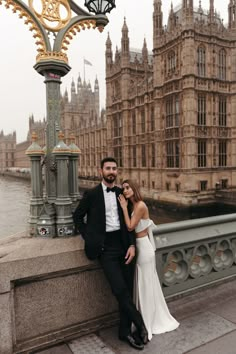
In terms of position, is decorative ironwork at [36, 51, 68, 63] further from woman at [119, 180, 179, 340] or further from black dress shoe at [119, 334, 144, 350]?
black dress shoe at [119, 334, 144, 350]

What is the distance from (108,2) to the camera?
3.70 meters

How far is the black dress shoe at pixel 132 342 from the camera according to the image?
2.70 meters

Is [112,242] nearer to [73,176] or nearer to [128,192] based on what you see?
[128,192]

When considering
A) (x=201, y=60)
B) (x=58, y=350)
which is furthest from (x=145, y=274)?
(x=201, y=60)

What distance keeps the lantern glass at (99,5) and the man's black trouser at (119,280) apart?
2855mm

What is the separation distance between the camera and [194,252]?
3709 mm

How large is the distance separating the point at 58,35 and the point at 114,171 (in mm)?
1844

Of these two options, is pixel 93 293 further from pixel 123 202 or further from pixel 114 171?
pixel 114 171

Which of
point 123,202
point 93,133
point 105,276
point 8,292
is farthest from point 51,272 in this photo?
point 93,133

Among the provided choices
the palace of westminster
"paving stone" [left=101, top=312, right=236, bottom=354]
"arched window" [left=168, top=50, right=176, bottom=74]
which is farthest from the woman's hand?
"arched window" [left=168, top=50, right=176, bottom=74]

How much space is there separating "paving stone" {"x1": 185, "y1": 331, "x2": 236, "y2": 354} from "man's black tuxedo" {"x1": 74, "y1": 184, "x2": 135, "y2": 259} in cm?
114

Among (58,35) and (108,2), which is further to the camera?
(108,2)

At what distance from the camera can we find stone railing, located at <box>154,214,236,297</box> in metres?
3.48

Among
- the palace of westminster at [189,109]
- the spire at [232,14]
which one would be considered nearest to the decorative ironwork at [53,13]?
the palace of westminster at [189,109]
